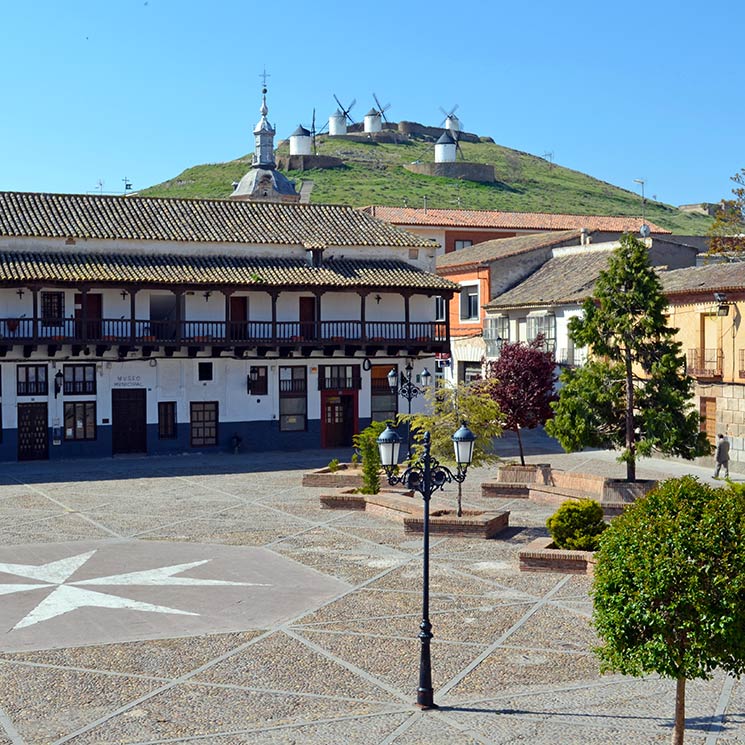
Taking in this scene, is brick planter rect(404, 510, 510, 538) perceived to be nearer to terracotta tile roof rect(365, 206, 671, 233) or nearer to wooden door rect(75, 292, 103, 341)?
wooden door rect(75, 292, 103, 341)

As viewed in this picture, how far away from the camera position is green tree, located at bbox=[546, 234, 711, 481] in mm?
26906

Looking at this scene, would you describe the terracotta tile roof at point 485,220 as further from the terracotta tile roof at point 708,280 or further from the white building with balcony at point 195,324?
the terracotta tile roof at point 708,280

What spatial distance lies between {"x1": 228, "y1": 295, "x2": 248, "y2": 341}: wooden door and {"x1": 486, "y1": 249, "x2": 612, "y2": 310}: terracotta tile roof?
12.6 metres

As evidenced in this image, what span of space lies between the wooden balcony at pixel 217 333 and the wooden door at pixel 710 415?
10494 mm

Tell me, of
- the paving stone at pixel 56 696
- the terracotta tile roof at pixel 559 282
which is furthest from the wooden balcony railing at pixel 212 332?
the paving stone at pixel 56 696

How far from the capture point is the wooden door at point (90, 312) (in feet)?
125

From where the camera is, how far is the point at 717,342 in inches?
1419

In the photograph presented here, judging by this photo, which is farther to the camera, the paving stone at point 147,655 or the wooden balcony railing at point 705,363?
the wooden balcony railing at point 705,363

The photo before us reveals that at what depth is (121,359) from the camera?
39.2 metres

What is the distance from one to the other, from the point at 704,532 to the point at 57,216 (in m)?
34.6

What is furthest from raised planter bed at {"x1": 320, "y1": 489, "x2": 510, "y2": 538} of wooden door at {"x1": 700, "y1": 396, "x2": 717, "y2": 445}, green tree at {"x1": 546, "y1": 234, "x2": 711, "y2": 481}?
wooden door at {"x1": 700, "y1": 396, "x2": 717, "y2": 445}

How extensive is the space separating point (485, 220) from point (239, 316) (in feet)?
105

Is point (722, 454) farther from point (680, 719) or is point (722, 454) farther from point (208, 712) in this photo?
point (208, 712)

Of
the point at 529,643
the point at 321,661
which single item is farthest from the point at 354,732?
the point at 529,643
